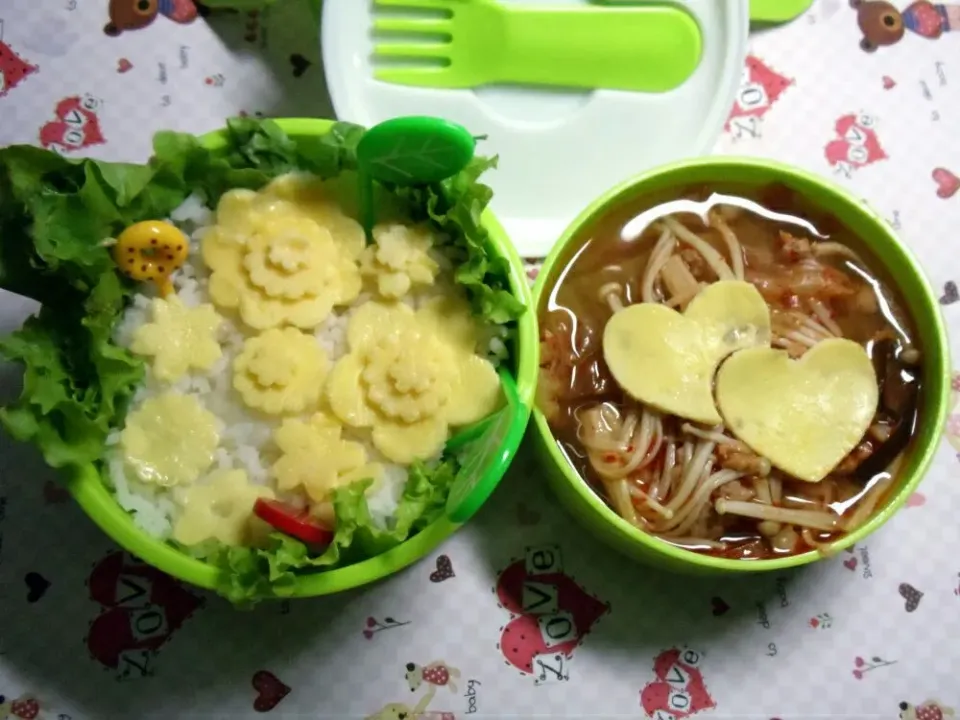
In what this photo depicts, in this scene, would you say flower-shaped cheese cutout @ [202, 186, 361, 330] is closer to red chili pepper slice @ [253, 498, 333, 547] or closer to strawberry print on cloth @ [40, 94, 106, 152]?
red chili pepper slice @ [253, 498, 333, 547]

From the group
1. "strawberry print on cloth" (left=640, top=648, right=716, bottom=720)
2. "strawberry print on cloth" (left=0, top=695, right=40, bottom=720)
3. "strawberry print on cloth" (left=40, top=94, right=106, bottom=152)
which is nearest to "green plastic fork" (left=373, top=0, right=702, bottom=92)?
"strawberry print on cloth" (left=40, top=94, right=106, bottom=152)

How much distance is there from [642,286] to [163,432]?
51 centimetres

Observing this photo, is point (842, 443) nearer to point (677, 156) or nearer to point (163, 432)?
point (677, 156)

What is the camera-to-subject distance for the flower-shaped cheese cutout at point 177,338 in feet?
2.76

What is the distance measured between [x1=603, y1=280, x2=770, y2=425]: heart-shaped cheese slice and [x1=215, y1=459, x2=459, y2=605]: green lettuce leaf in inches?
9.0

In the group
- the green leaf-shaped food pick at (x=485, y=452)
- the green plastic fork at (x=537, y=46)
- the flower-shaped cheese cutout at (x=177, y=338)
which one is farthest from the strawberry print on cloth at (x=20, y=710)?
the green plastic fork at (x=537, y=46)

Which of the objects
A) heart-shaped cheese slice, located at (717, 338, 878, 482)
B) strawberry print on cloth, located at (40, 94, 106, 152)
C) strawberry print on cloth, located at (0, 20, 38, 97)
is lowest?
heart-shaped cheese slice, located at (717, 338, 878, 482)

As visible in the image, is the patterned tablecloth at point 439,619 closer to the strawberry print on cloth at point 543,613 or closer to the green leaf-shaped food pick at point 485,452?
the strawberry print on cloth at point 543,613

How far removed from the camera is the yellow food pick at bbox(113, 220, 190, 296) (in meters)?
0.82

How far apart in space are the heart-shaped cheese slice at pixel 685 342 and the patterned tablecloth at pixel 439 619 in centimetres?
17

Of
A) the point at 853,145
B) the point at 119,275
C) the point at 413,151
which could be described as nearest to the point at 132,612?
the point at 119,275

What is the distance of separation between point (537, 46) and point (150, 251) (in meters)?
0.50

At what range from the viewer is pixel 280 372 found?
838 mm

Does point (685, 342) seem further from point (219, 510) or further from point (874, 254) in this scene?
point (219, 510)
